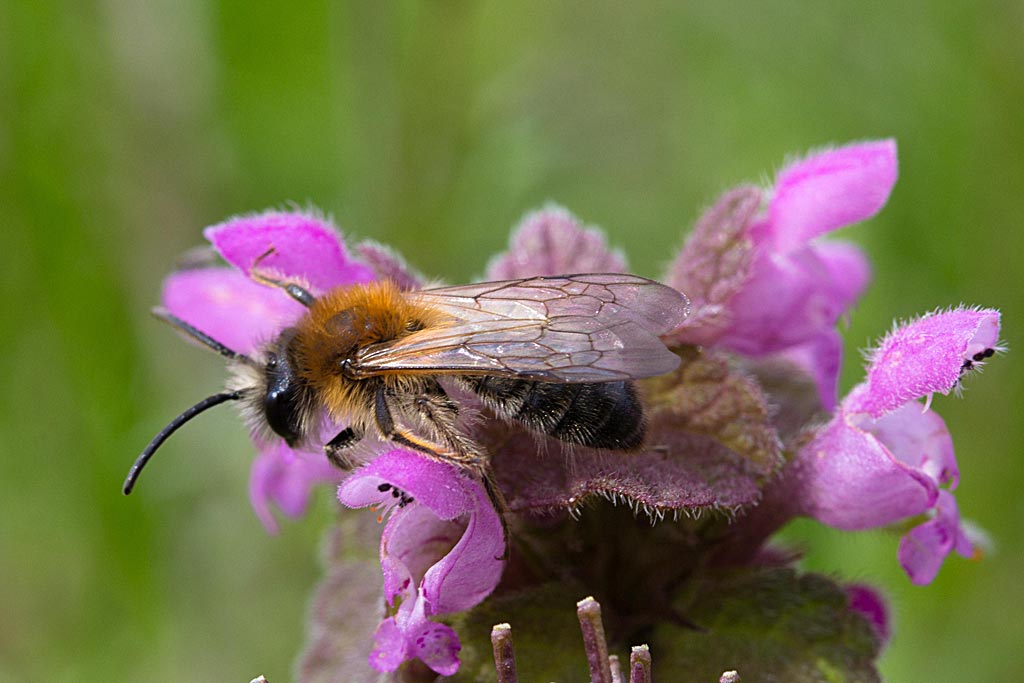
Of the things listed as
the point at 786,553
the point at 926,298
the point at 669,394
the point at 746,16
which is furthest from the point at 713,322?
the point at 746,16

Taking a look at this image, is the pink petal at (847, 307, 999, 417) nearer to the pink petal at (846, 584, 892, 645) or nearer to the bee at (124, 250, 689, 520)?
the bee at (124, 250, 689, 520)

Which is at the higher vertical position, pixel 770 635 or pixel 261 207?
pixel 261 207

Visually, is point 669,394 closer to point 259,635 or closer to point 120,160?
point 259,635

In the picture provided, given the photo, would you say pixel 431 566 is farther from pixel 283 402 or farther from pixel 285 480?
pixel 285 480

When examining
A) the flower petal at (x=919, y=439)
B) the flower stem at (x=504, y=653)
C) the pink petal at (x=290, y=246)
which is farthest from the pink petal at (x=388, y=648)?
the flower petal at (x=919, y=439)

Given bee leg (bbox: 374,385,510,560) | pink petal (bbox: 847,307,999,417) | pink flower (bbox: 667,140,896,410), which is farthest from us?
pink flower (bbox: 667,140,896,410)

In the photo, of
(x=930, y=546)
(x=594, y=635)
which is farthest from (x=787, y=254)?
(x=594, y=635)

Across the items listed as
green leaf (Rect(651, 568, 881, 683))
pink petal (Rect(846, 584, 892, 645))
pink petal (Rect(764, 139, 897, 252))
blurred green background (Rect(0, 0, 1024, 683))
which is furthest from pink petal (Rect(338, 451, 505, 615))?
blurred green background (Rect(0, 0, 1024, 683))
